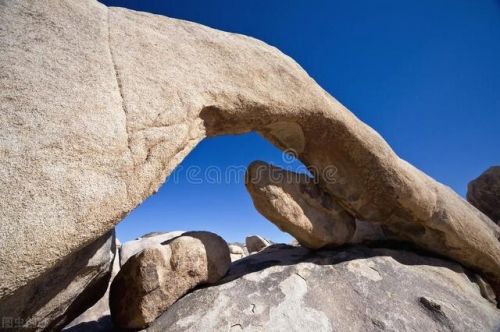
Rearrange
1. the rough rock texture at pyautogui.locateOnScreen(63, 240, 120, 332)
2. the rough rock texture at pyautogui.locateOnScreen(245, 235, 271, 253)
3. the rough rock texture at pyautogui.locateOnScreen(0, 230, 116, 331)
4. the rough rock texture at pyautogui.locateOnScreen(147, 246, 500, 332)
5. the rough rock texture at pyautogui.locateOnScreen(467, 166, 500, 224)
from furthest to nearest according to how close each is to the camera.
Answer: the rough rock texture at pyautogui.locateOnScreen(245, 235, 271, 253) < the rough rock texture at pyautogui.locateOnScreen(467, 166, 500, 224) < the rough rock texture at pyautogui.locateOnScreen(63, 240, 120, 332) < the rough rock texture at pyautogui.locateOnScreen(147, 246, 500, 332) < the rough rock texture at pyautogui.locateOnScreen(0, 230, 116, 331)

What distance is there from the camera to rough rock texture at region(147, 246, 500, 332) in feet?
11.2

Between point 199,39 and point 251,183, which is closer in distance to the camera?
point 199,39

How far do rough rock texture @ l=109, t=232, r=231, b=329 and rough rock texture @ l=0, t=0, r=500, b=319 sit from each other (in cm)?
101

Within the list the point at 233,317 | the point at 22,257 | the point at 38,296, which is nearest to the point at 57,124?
the point at 22,257

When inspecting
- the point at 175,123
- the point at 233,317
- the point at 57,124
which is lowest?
the point at 233,317

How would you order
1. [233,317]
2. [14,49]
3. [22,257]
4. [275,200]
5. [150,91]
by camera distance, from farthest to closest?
1. [275,200]
2. [233,317]
3. [150,91]
4. [14,49]
5. [22,257]

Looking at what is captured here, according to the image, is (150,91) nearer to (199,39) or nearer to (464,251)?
(199,39)

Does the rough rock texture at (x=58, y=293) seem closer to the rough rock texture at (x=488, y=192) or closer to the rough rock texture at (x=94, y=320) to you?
the rough rock texture at (x=94, y=320)

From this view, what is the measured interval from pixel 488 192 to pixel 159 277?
11936 millimetres

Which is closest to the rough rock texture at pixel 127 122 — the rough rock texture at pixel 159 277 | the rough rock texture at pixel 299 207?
the rough rock texture at pixel 299 207

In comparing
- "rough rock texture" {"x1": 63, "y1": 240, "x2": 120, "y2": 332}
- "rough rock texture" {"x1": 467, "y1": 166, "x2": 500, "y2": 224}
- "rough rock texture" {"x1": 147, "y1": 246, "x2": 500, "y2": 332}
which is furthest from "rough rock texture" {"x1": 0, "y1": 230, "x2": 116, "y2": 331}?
"rough rock texture" {"x1": 467, "y1": 166, "x2": 500, "y2": 224}

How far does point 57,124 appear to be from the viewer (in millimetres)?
2330

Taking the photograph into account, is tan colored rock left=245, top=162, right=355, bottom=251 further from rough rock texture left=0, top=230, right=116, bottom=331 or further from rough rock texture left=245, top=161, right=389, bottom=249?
rough rock texture left=0, top=230, right=116, bottom=331

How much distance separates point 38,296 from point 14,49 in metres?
2.25
